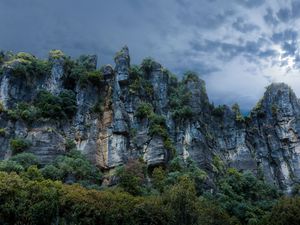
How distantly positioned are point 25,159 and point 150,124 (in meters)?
20.0

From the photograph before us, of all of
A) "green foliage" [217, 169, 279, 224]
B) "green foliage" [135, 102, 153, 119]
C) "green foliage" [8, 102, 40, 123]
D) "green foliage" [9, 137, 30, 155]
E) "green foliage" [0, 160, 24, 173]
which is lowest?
"green foliage" [217, 169, 279, 224]

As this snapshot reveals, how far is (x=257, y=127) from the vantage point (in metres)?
70.6

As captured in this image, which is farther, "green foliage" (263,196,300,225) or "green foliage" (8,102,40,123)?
"green foliage" (8,102,40,123)

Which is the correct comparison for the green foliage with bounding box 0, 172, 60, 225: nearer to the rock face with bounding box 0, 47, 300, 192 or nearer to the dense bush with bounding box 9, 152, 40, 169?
the dense bush with bounding box 9, 152, 40, 169

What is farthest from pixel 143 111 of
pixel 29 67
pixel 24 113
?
pixel 29 67

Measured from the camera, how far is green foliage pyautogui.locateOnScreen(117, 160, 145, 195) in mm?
43375

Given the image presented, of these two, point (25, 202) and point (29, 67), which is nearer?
point (25, 202)

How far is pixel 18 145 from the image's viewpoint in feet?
152

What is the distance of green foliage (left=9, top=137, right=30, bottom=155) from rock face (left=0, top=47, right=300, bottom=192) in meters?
0.73

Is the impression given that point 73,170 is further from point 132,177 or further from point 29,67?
point 29,67

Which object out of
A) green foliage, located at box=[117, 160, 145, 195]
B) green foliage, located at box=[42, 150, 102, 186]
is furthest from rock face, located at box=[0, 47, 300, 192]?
green foliage, located at box=[117, 160, 145, 195]

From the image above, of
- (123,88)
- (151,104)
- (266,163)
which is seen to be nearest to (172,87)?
(151,104)

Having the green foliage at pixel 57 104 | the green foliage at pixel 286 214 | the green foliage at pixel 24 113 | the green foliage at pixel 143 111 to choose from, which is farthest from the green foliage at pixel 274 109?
the green foliage at pixel 24 113

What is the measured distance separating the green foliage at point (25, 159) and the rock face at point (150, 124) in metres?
1.78
